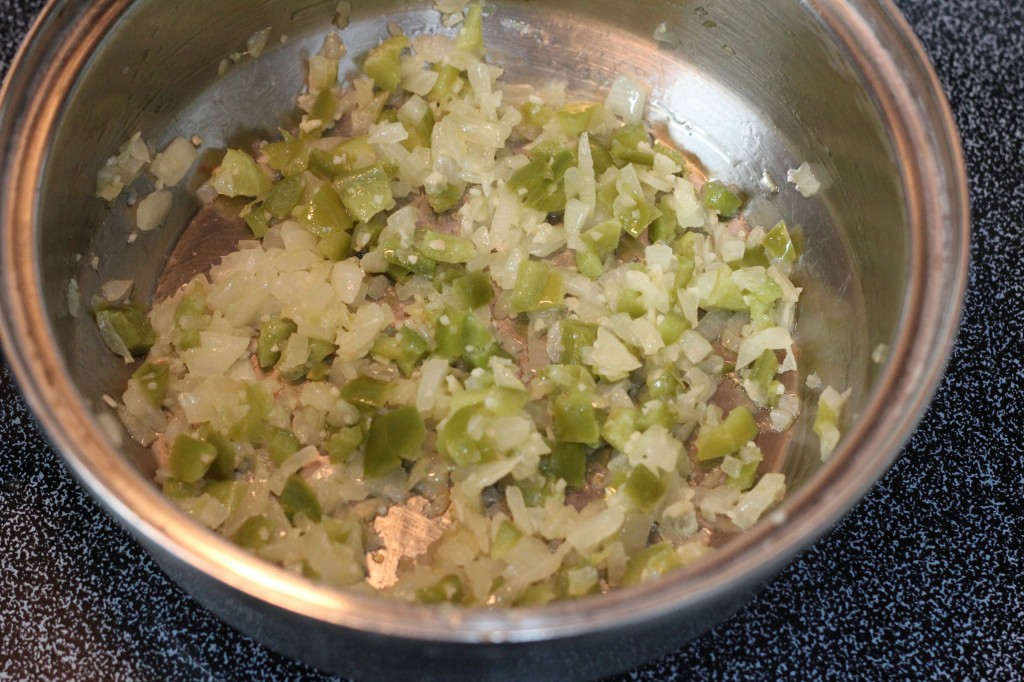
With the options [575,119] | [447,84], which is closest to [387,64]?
[447,84]

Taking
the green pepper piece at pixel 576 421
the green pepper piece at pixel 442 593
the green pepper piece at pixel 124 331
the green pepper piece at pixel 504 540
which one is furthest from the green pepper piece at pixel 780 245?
the green pepper piece at pixel 124 331

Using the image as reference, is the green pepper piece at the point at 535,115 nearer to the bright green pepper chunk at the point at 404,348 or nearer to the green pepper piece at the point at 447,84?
the green pepper piece at the point at 447,84

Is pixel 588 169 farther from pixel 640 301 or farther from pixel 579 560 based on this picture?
pixel 579 560

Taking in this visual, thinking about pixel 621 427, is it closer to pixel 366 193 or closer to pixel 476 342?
pixel 476 342

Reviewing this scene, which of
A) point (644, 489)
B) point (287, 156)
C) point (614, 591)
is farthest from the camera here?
point (287, 156)

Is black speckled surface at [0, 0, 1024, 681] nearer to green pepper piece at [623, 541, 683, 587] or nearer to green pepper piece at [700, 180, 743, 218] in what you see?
green pepper piece at [623, 541, 683, 587]

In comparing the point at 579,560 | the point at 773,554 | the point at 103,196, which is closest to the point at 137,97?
the point at 103,196
